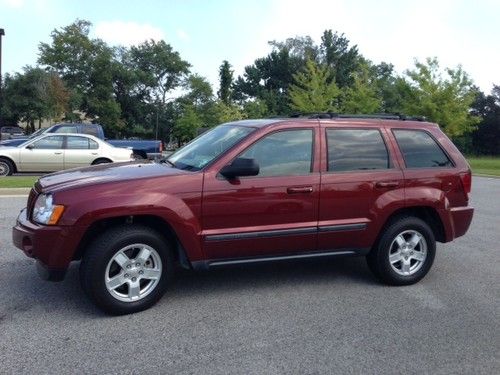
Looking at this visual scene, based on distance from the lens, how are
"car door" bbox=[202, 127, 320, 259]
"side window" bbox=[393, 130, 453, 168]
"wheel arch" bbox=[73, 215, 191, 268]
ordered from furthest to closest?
"side window" bbox=[393, 130, 453, 168], "car door" bbox=[202, 127, 320, 259], "wheel arch" bbox=[73, 215, 191, 268]

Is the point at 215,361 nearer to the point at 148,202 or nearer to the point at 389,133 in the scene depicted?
the point at 148,202

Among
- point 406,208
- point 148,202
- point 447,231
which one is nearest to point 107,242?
point 148,202

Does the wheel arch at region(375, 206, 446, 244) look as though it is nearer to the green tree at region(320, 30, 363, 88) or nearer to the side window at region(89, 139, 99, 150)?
the side window at region(89, 139, 99, 150)

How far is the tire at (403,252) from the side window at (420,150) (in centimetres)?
61

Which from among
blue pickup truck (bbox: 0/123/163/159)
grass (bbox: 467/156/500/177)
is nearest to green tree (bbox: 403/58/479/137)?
grass (bbox: 467/156/500/177)

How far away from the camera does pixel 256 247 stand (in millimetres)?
4812

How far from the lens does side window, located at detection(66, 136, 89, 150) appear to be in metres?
16.4

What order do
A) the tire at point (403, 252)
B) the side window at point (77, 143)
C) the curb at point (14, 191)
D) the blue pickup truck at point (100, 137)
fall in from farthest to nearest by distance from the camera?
the blue pickup truck at point (100, 137) → the side window at point (77, 143) → the curb at point (14, 191) → the tire at point (403, 252)

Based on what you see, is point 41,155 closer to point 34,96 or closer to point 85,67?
point 34,96

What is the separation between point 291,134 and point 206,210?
118cm

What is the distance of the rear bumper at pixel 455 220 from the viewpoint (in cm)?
552

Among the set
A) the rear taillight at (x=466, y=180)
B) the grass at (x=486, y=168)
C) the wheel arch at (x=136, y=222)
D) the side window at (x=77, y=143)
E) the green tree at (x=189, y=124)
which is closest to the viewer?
the wheel arch at (x=136, y=222)

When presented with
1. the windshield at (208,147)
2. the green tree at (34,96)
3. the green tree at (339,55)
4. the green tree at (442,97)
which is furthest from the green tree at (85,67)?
the windshield at (208,147)

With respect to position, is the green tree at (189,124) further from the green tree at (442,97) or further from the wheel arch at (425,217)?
the wheel arch at (425,217)
